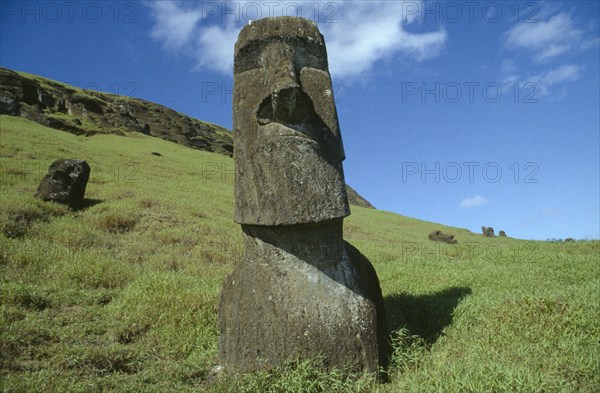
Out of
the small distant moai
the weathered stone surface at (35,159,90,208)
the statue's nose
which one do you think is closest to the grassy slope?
the weathered stone surface at (35,159,90,208)

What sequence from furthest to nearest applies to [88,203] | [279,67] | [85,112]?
[85,112] < [88,203] < [279,67]

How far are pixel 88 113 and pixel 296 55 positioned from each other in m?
63.0

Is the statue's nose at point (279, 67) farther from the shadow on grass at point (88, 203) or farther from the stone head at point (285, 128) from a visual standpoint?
the shadow on grass at point (88, 203)

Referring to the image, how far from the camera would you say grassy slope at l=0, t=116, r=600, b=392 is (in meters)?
3.58

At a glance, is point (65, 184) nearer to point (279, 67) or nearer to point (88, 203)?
point (88, 203)

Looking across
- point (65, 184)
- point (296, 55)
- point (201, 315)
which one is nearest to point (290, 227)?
point (296, 55)

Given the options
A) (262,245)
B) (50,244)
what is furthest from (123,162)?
(262,245)

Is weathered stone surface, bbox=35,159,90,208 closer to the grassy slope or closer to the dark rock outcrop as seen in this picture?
the grassy slope

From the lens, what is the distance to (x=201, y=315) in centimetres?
546

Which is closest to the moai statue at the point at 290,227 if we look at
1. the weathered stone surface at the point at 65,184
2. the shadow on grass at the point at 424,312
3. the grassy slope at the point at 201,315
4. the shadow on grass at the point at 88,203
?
the grassy slope at the point at 201,315

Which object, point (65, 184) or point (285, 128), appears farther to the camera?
point (65, 184)

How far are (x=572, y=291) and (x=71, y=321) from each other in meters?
6.49

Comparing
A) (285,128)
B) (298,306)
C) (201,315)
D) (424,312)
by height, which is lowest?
(201,315)

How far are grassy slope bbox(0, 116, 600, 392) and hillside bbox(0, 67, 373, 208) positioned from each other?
3952 centimetres
